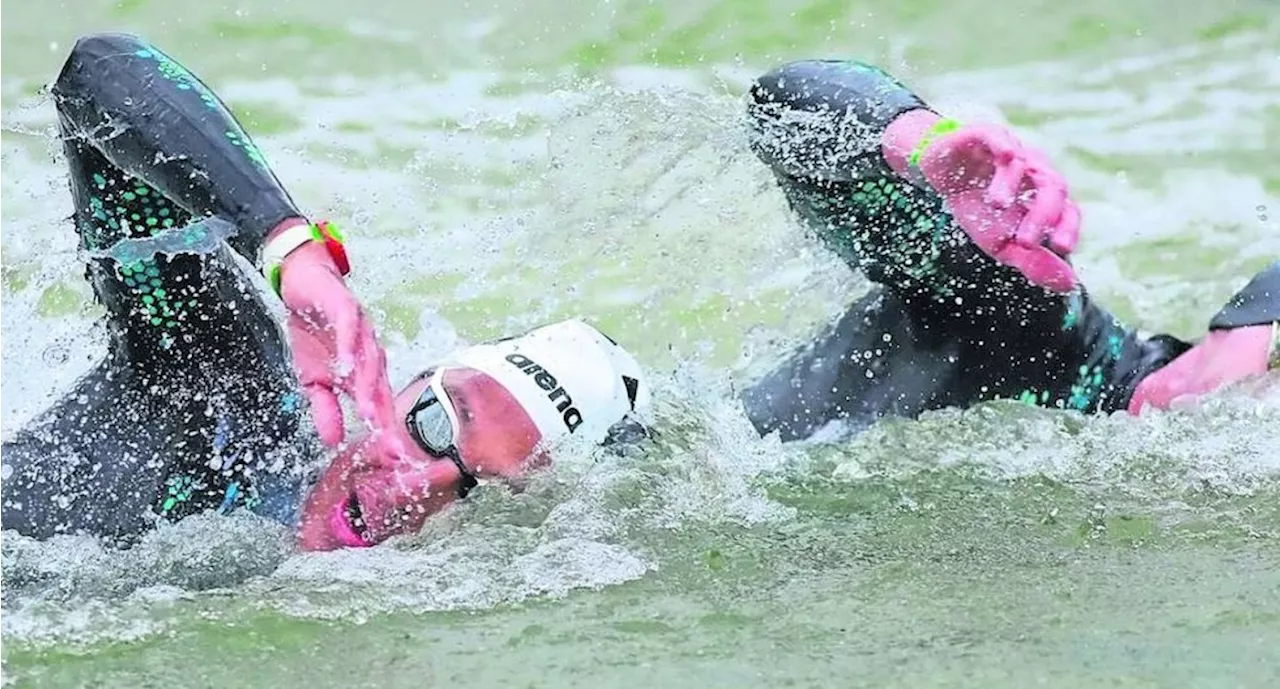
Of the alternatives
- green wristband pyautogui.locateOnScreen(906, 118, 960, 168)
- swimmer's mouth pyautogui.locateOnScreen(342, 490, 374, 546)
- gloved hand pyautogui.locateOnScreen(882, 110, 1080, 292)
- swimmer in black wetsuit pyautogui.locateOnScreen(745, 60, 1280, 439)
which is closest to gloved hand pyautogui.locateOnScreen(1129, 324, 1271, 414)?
swimmer in black wetsuit pyautogui.locateOnScreen(745, 60, 1280, 439)

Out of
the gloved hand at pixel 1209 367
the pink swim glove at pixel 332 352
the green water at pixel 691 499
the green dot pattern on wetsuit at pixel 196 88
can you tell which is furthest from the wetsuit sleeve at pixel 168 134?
the gloved hand at pixel 1209 367

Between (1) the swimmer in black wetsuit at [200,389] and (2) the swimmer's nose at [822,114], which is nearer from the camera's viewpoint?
(1) the swimmer in black wetsuit at [200,389]

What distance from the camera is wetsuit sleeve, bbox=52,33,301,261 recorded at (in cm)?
177

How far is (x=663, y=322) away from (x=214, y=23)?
91.5 inches

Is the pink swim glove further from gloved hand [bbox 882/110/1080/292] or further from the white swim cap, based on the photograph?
Result: gloved hand [bbox 882/110/1080/292]

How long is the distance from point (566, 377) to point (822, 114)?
1.48ft

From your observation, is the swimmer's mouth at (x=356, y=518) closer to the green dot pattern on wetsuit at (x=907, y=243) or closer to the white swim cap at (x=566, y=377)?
the white swim cap at (x=566, y=377)

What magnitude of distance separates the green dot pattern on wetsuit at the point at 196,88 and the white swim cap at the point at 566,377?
0.35 m

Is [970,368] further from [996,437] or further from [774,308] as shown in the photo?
[774,308]

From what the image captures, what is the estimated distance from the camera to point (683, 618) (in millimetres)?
1462

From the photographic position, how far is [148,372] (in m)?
1.98

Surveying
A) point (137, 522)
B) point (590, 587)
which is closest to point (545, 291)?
point (137, 522)

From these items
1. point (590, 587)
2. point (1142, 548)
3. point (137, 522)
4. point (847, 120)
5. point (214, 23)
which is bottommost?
point (1142, 548)

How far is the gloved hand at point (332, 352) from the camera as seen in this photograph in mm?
1572
